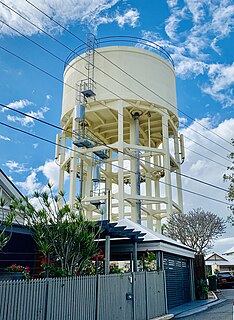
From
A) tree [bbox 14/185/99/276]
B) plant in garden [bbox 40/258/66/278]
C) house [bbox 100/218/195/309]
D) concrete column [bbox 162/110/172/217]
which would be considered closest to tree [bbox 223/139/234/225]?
Answer: concrete column [bbox 162/110/172/217]

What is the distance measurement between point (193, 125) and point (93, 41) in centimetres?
912

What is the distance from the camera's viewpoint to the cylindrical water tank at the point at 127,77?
76.2ft

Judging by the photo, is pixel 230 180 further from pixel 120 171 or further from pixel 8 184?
pixel 8 184

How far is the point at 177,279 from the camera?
56.5ft

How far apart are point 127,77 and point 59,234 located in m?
15.0

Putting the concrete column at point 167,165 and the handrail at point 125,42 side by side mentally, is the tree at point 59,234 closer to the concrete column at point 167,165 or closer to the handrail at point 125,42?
the concrete column at point 167,165

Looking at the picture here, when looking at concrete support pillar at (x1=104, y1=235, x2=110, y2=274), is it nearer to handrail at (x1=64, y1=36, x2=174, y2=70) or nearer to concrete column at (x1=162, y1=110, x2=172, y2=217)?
concrete column at (x1=162, y1=110, x2=172, y2=217)

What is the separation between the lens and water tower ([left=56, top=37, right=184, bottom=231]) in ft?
75.3

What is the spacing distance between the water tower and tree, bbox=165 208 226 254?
1.71 metres

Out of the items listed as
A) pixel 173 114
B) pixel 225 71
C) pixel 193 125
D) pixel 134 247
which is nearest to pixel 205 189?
pixel 193 125

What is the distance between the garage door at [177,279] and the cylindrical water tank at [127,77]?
1022 cm

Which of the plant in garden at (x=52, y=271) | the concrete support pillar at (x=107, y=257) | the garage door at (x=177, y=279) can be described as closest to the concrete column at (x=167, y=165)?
the garage door at (x=177, y=279)

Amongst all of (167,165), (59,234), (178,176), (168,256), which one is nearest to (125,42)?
(167,165)

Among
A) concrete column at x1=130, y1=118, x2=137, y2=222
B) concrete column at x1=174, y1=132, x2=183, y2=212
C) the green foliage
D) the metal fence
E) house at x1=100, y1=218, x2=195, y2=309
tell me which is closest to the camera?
the metal fence
